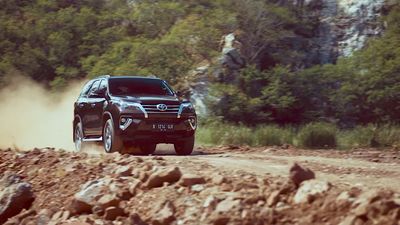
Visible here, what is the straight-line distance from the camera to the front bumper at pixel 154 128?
536 inches

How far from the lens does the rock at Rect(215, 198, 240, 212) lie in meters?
8.11

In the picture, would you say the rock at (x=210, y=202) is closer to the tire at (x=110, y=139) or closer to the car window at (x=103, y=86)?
the tire at (x=110, y=139)

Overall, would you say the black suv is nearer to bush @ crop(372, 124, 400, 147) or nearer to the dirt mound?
the dirt mound

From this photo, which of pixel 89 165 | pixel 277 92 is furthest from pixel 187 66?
pixel 89 165

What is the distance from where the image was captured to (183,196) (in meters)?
8.98

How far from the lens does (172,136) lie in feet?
46.1

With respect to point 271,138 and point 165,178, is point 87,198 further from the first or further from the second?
point 271,138

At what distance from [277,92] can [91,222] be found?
1018 inches

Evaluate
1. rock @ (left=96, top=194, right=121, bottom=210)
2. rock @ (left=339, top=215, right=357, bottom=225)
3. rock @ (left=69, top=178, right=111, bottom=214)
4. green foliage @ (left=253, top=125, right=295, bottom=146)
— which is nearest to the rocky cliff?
green foliage @ (left=253, top=125, right=295, bottom=146)

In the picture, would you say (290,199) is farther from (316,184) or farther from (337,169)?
(337,169)

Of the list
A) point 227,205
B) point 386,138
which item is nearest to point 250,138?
point 386,138

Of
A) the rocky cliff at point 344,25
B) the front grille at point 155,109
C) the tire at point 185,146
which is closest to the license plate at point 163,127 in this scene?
the front grille at point 155,109

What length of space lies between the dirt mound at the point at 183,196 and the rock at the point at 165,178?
0.04 feet

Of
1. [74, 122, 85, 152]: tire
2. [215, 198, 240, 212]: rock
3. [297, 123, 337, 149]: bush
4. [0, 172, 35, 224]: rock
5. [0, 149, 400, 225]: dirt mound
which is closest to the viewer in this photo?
[0, 149, 400, 225]: dirt mound
